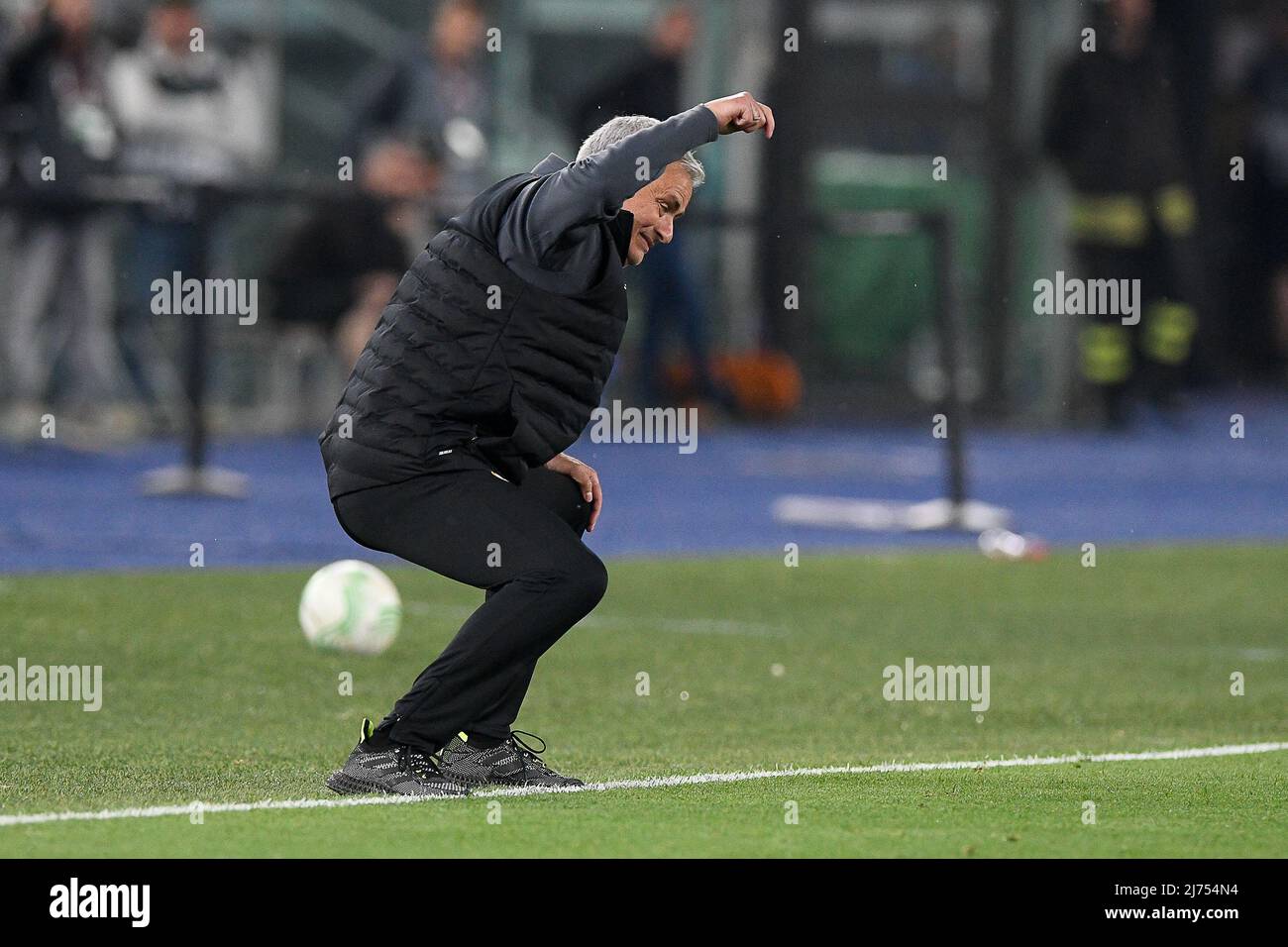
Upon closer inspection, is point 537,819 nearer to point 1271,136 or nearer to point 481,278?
point 481,278

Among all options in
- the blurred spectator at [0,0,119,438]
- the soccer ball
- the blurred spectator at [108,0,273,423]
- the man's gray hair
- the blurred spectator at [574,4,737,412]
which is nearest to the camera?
the man's gray hair

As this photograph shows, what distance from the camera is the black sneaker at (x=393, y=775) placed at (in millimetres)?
6277

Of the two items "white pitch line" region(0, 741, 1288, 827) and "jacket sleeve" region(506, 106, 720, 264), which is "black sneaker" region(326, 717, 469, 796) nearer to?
"white pitch line" region(0, 741, 1288, 827)

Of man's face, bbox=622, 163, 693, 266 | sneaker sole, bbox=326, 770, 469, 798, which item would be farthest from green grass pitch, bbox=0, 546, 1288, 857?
man's face, bbox=622, 163, 693, 266

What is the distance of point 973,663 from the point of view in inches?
381

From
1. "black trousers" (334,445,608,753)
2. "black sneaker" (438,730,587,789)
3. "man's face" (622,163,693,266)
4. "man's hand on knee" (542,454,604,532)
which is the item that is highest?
"man's face" (622,163,693,266)

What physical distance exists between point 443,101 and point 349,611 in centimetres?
832

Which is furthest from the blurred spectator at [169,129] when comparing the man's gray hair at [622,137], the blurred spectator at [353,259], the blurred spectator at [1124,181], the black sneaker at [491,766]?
the black sneaker at [491,766]

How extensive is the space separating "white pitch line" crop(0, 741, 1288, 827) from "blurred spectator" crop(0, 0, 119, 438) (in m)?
9.27

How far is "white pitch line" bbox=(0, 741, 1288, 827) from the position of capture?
5988 mm

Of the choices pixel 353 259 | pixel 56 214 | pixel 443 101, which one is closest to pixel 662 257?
pixel 443 101

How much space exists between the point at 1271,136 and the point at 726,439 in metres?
7.76

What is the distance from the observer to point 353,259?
16.1 metres
